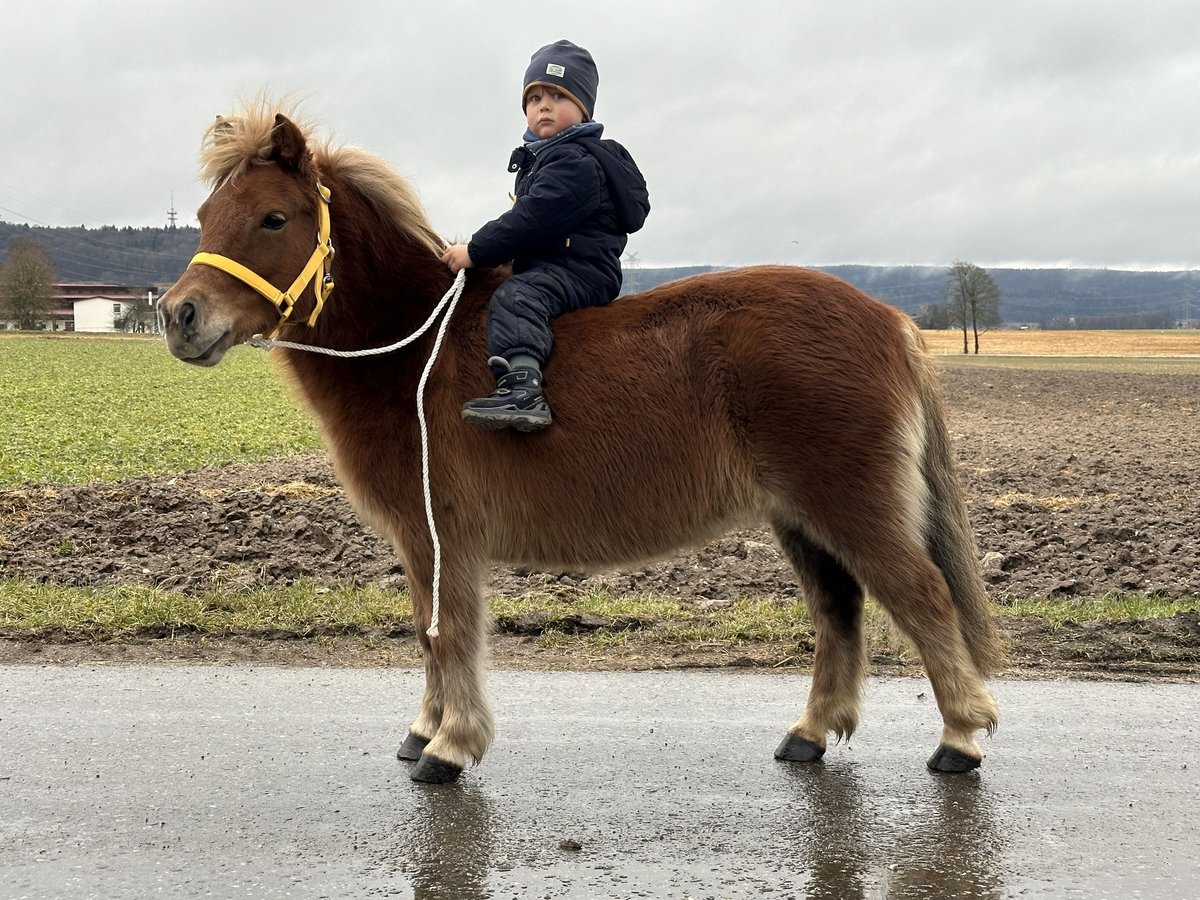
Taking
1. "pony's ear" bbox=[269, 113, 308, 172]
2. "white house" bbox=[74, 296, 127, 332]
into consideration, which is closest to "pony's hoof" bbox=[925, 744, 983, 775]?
"pony's ear" bbox=[269, 113, 308, 172]

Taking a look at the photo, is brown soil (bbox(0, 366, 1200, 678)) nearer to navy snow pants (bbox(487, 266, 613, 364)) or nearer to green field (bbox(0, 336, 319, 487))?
green field (bbox(0, 336, 319, 487))

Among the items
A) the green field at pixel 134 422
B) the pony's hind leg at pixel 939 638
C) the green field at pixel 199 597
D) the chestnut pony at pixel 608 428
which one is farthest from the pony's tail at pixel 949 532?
the green field at pixel 134 422

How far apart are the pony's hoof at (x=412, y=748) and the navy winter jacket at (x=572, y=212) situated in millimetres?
2073

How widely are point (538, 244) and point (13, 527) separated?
7.51m

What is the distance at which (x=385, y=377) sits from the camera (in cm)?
475

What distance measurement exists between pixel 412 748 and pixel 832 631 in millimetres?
1924

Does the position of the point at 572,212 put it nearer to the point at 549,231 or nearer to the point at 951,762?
the point at 549,231

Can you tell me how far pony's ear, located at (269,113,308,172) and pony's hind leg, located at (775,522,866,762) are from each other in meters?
2.56

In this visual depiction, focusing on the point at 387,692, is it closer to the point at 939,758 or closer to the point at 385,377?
the point at 385,377

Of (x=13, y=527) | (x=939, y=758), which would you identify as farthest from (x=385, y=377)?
(x=13, y=527)

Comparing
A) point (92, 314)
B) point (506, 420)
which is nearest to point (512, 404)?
point (506, 420)

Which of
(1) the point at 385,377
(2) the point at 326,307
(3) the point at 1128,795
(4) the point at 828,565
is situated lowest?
(3) the point at 1128,795

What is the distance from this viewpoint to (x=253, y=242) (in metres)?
4.42

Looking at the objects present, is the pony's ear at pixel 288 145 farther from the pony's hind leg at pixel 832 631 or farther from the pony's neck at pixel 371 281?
the pony's hind leg at pixel 832 631
